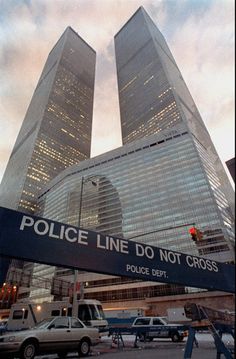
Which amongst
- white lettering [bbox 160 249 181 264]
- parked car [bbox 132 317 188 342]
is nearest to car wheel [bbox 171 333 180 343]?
parked car [bbox 132 317 188 342]

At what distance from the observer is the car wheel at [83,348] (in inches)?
417

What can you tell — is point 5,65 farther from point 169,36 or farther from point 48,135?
point 48,135

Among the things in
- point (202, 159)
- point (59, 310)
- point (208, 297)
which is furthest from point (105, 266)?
point (202, 159)

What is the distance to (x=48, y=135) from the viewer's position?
19888cm

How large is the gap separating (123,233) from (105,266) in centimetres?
10063

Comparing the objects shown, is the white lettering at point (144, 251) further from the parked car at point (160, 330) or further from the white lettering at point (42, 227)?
the parked car at point (160, 330)

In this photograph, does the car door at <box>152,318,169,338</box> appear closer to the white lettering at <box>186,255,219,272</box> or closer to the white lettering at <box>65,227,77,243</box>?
the white lettering at <box>186,255,219,272</box>

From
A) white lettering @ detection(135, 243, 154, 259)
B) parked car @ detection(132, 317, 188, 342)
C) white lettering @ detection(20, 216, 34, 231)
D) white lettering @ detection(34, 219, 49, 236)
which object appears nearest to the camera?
white lettering @ detection(20, 216, 34, 231)

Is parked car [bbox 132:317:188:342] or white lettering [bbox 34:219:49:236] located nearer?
white lettering [bbox 34:219:49:236]

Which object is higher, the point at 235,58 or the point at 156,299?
the point at 156,299

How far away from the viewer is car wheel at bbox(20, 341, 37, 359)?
347 inches

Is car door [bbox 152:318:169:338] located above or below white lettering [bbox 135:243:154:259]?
below

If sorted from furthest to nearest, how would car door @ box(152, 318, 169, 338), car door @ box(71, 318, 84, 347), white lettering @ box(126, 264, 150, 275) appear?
car door @ box(152, 318, 169, 338) → car door @ box(71, 318, 84, 347) → white lettering @ box(126, 264, 150, 275)

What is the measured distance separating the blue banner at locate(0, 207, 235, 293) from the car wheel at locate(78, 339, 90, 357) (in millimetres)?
5681
